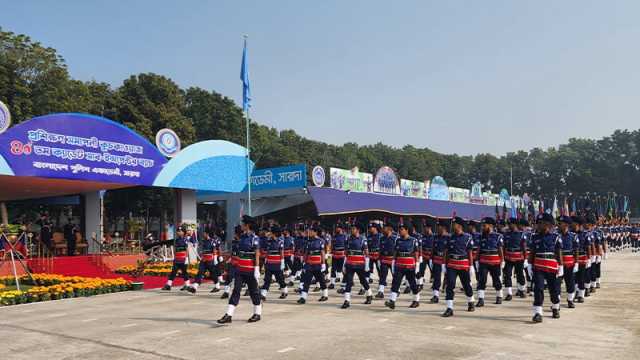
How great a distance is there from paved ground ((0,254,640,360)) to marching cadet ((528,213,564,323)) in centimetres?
58

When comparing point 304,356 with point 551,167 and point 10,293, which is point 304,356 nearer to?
point 10,293

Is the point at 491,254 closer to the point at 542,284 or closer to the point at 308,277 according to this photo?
the point at 542,284

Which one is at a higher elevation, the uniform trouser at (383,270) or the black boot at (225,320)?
the uniform trouser at (383,270)

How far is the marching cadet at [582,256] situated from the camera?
13.5m

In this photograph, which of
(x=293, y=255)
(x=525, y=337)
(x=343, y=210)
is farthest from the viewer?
(x=343, y=210)

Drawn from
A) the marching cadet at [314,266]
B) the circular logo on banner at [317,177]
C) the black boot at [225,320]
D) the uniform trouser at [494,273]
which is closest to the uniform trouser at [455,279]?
the uniform trouser at [494,273]

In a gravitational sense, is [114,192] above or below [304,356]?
above

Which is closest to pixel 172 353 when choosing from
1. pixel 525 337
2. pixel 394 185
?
pixel 525 337

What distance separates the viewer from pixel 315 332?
950 cm

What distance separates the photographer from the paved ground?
26.0ft

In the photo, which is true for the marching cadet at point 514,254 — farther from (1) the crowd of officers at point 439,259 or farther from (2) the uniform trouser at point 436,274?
(2) the uniform trouser at point 436,274

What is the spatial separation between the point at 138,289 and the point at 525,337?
12.4 metres

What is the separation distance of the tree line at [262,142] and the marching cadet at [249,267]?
31.3 m

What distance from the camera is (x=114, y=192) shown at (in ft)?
131
